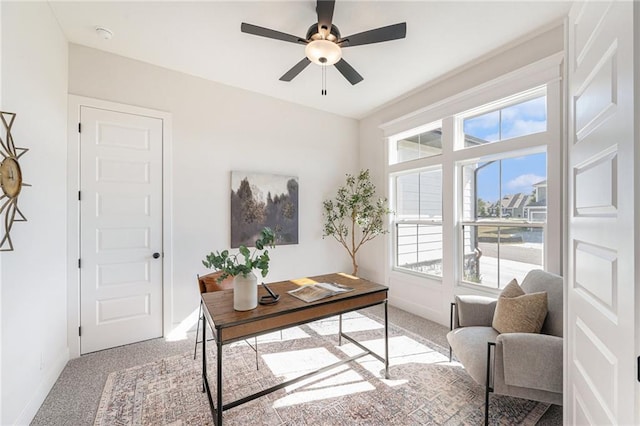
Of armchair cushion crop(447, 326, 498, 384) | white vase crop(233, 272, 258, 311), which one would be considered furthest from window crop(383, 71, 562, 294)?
white vase crop(233, 272, 258, 311)

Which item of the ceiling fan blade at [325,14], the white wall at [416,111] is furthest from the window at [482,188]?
the ceiling fan blade at [325,14]

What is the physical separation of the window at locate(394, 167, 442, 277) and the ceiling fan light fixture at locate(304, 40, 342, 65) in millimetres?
2150

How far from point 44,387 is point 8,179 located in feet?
5.37

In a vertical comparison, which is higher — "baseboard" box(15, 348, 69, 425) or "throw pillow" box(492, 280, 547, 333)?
"throw pillow" box(492, 280, 547, 333)

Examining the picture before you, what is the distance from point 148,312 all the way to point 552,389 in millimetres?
3639

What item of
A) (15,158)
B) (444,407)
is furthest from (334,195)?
(15,158)

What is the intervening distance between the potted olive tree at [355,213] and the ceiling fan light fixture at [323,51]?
7.65 ft

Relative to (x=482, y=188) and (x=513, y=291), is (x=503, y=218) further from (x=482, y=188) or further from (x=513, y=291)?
(x=513, y=291)

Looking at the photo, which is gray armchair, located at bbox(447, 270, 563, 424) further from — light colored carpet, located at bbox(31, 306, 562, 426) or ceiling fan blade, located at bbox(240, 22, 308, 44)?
ceiling fan blade, located at bbox(240, 22, 308, 44)

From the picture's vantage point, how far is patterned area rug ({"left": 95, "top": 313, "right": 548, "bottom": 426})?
6.02ft

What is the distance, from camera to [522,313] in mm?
1947

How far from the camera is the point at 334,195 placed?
14.6 ft

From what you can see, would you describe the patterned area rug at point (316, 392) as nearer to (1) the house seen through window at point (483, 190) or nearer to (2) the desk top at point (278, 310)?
(2) the desk top at point (278, 310)

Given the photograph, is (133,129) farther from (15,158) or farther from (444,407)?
(444,407)
